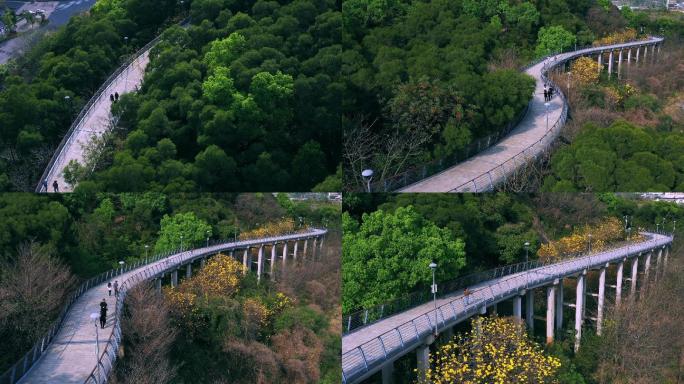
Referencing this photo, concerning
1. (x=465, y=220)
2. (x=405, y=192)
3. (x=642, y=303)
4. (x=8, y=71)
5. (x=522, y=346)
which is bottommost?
(x=642, y=303)

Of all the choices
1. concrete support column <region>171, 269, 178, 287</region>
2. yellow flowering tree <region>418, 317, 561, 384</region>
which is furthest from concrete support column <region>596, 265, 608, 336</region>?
concrete support column <region>171, 269, 178, 287</region>

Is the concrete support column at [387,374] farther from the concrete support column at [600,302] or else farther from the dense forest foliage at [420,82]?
the concrete support column at [600,302]

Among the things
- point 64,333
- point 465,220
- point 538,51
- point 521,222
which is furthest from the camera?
point 538,51

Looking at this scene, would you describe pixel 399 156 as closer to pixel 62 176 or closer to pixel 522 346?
pixel 522 346

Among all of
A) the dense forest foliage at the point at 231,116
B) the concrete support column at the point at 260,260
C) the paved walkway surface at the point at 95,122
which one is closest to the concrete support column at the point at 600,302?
the dense forest foliage at the point at 231,116

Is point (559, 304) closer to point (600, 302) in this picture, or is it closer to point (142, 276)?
point (600, 302)

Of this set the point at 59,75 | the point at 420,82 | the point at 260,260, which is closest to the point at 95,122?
the point at 59,75

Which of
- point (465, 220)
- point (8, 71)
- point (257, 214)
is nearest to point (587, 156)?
point (465, 220)
